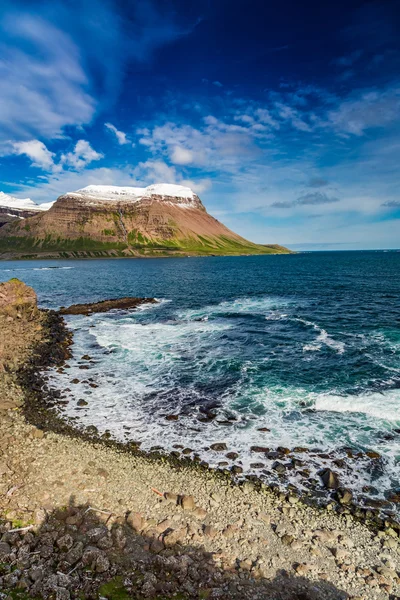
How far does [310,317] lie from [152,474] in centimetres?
4053

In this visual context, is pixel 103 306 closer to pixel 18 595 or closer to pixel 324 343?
pixel 324 343

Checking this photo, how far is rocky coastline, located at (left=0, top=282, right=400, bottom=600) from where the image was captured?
948 centimetres

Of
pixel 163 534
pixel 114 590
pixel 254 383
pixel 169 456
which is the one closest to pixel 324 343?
pixel 254 383

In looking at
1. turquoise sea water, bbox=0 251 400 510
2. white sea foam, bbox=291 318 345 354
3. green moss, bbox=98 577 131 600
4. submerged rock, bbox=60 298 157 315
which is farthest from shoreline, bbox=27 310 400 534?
submerged rock, bbox=60 298 157 315

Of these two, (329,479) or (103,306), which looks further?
(103,306)

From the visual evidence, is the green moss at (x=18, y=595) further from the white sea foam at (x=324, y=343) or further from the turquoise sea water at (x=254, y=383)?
the white sea foam at (x=324, y=343)

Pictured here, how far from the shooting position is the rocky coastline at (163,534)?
31.1 ft

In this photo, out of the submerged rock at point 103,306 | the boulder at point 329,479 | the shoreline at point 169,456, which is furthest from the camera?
the submerged rock at point 103,306

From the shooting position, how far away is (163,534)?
11.4 metres

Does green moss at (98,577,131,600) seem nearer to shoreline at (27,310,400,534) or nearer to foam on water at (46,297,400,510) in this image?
shoreline at (27,310,400,534)

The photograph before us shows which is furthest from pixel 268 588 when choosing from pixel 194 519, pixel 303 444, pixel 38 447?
pixel 38 447

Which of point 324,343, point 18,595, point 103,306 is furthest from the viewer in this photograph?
point 103,306

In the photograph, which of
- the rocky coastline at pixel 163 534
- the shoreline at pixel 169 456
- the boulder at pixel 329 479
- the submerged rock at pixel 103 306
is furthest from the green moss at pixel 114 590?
the submerged rock at pixel 103 306

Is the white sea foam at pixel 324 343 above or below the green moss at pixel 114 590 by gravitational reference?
below
